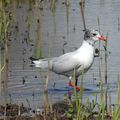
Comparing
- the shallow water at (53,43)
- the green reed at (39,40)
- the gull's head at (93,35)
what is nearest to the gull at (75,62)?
the gull's head at (93,35)

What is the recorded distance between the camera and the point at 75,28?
14.0 meters

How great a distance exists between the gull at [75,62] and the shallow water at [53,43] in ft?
0.67

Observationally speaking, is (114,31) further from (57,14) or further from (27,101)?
(27,101)

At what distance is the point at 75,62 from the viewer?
945 cm

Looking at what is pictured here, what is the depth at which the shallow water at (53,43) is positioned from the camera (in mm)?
9012

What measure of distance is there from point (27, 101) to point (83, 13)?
7.50 m

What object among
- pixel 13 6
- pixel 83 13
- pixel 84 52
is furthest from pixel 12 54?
pixel 13 6

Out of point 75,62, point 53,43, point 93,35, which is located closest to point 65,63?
point 75,62

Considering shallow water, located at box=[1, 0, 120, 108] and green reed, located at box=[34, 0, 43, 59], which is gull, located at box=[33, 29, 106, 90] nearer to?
shallow water, located at box=[1, 0, 120, 108]

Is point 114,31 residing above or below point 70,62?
above

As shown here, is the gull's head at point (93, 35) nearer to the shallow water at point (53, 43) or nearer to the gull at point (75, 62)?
the gull at point (75, 62)

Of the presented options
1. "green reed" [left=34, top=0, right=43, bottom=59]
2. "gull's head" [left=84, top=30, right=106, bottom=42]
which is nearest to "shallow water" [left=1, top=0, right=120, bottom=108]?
"green reed" [left=34, top=0, right=43, bottom=59]

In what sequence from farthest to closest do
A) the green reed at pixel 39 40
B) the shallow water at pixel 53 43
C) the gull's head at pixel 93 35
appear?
1. the green reed at pixel 39 40
2. the gull's head at pixel 93 35
3. the shallow water at pixel 53 43

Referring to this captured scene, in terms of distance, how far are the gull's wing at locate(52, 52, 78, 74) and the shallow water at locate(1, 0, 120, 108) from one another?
0.24 m
